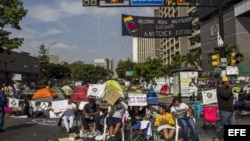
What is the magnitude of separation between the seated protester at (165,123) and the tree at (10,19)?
2414cm

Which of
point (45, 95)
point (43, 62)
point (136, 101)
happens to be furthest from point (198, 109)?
point (43, 62)

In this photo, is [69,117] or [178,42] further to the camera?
[178,42]

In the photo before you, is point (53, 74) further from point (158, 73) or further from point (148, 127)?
point (148, 127)

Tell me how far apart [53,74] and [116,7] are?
4800 inches

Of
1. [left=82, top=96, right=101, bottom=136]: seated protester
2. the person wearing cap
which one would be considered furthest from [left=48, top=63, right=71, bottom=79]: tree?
the person wearing cap

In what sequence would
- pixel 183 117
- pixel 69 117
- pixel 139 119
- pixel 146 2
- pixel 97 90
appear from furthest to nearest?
pixel 146 2 → pixel 97 90 → pixel 69 117 → pixel 139 119 → pixel 183 117

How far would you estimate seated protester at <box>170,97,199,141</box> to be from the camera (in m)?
11.9

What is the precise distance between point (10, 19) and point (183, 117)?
25.7 m

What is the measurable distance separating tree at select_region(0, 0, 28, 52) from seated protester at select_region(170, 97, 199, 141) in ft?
79.2

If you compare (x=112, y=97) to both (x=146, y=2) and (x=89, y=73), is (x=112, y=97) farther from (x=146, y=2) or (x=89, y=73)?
(x=89, y=73)

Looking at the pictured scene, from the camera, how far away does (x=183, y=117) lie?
12.2 metres

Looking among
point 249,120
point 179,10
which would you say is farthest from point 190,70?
point 179,10

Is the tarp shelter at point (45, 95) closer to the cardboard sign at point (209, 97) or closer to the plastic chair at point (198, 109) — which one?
the plastic chair at point (198, 109)

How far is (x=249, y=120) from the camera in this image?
664 inches
